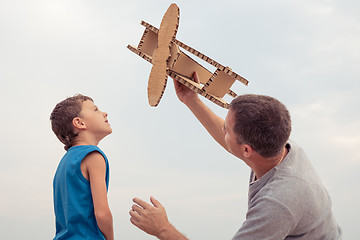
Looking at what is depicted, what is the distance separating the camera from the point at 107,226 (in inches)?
110

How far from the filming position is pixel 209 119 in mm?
3100

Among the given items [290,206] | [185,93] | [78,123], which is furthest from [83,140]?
[290,206]

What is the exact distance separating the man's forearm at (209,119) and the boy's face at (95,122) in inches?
26.1

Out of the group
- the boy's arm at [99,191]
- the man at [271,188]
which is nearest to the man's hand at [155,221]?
the man at [271,188]

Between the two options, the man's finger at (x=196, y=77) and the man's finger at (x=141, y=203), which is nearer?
the man's finger at (x=141, y=203)

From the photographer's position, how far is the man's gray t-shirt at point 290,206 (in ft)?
6.88

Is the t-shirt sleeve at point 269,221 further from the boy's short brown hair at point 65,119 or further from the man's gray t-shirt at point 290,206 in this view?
the boy's short brown hair at point 65,119

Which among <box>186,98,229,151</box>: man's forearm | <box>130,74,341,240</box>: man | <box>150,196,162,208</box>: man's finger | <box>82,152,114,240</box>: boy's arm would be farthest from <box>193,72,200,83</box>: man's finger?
<box>150,196,162,208</box>: man's finger

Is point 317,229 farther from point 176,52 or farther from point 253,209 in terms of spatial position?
point 176,52

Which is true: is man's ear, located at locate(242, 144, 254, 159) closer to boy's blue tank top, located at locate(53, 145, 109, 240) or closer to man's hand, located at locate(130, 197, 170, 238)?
man's hand, located at locate(130, 197, 170, 238)

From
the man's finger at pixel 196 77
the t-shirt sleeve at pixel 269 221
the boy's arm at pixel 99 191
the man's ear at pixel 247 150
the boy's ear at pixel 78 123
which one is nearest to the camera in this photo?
the t-shirt sleeve at pixel 269 221

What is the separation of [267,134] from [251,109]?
15 centimetres

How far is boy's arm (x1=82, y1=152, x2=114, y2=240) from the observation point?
279 centimetres

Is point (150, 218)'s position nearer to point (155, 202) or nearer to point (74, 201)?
point (155, 202)
